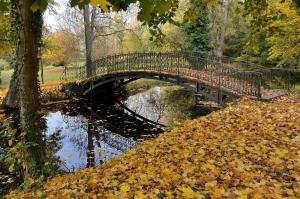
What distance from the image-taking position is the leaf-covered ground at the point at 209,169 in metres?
4.57

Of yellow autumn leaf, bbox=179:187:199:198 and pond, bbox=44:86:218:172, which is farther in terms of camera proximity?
pond, bbox=44:86:218:172

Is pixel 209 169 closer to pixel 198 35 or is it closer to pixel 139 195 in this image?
pixel 139 195

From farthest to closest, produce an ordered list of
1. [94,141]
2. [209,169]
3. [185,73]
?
[185,73] < [94,141] < [209,169]

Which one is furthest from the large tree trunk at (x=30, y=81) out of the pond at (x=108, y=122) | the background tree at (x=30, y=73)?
the pond at (x=108, y=122)

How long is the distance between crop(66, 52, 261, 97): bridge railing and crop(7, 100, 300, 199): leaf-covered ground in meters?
5.46

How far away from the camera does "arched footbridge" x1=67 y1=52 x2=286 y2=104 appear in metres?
15.3

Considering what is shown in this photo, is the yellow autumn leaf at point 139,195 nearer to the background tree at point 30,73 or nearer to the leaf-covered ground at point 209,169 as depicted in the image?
the leaf-covered ground at point 209,169

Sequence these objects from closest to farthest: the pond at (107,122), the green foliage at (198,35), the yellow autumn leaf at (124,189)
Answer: the yellow autumn leaf at (124,189) < the pond at (107,122) < the green foliage at (198,35)

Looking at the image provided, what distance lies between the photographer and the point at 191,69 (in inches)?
706

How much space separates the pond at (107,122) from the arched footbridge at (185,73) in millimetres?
1933

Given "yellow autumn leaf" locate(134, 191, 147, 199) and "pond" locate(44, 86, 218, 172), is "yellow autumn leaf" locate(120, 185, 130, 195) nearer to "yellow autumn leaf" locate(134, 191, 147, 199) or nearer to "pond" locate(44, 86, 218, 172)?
"yellow autumn leaf" locate(134, 191, 147, 199)

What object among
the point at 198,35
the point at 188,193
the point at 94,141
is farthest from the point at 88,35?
the point at 188,193

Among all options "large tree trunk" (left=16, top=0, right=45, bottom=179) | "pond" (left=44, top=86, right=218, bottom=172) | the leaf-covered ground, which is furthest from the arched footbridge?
"large tree trunk" (left=16, top=0, right=45, bottom=179)

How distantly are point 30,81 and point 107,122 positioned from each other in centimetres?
1162
